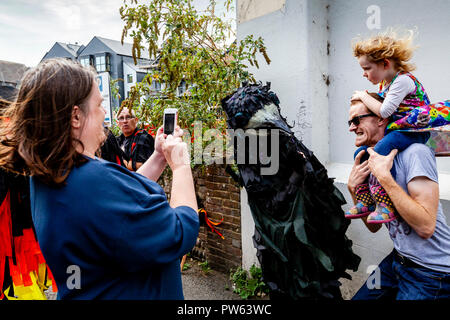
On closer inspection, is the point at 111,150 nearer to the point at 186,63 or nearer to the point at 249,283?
the point at 186,63

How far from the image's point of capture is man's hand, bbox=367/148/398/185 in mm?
1593

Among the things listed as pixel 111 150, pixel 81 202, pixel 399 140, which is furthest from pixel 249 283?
pixel 81 202

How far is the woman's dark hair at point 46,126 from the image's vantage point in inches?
40.0

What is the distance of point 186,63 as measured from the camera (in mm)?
3291

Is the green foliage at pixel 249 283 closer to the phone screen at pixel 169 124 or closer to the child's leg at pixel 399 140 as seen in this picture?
the child's leg at pixel 399 140

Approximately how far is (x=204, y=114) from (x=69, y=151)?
2.44m

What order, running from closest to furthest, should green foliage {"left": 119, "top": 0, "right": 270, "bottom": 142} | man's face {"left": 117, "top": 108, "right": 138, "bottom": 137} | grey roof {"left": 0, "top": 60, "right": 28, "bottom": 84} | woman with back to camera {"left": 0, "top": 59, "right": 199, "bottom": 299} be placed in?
1. woman with back to camera {"left": 0, "top": 59, "right": 199, "bottom": 299}
2. green foliage {"left": 119, "top": 0, "right": 270, "bottom": 142}
3. man's face {"left": 117, "top": 108, "right": 138, "bottom": 137}
4. grey roof {"left": 0, "top": 60, "right": 28, "bottom": 84}

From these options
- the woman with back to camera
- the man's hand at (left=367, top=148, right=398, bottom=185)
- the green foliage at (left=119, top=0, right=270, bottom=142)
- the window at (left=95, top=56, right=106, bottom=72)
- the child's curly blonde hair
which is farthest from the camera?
the window at (left=95, top=56, right=106, bottom=72)

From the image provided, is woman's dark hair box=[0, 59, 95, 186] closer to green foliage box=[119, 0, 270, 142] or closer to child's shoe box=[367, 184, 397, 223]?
child's shoe box=[367, 184, 397, 223]

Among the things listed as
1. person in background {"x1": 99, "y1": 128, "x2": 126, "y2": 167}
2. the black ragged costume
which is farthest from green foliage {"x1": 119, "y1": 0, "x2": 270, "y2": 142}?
the black ragged costume

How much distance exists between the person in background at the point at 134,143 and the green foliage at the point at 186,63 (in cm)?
89

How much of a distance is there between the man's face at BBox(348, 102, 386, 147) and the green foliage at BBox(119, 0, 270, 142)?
142cm

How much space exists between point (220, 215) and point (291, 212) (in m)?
2.29

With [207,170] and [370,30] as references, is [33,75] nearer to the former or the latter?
[370,30]
